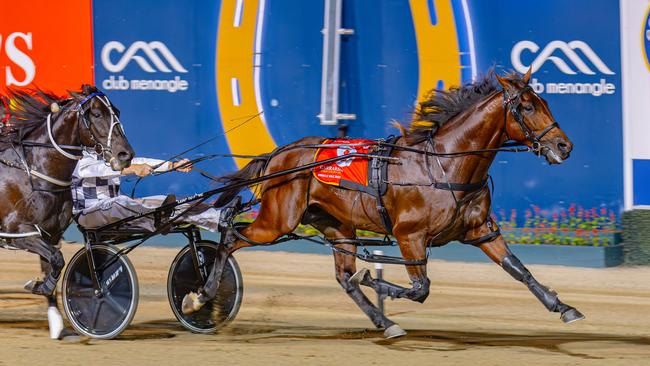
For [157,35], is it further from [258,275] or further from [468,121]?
[468,121]

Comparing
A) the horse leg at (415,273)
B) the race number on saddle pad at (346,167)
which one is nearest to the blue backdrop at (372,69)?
the race number on saddle pad at (346,167)

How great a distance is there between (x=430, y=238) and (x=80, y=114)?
8.32 ft

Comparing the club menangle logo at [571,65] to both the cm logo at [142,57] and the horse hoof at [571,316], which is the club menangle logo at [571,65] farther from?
the horse hoof at [571,316]

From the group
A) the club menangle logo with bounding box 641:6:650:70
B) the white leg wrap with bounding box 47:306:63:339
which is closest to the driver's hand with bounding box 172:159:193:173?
the white leg wrap with bounding box 47:306:63:339

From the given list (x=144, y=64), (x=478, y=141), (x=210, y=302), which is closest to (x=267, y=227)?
(x=210, y=302)

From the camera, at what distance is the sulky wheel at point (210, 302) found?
8.18 metres

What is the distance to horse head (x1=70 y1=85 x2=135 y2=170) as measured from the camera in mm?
7480

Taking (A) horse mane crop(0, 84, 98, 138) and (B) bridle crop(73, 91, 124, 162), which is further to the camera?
(A) horse mane crop(0, 84, 98, 138)

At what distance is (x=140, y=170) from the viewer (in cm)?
816

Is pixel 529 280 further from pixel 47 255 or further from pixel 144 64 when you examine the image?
pixel 144 64

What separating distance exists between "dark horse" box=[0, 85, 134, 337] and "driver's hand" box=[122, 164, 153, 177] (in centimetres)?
50

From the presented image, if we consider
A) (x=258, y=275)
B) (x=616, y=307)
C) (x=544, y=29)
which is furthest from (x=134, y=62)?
(x=616, y=307)

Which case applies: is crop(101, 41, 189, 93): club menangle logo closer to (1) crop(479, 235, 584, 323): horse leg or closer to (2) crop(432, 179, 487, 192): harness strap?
(2) crop(432, 179, 487, 192): harness strap

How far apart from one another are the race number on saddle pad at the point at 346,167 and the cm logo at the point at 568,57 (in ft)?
13.2
